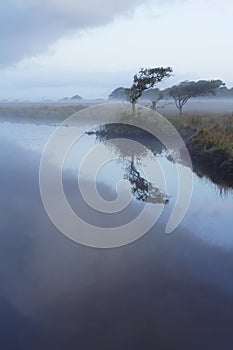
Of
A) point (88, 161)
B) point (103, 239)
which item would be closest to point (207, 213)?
point (103, 239)

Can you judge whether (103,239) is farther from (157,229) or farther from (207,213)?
(207,213)

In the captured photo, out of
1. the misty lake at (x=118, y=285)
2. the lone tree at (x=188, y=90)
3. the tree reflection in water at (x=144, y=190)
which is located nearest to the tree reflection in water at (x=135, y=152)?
the tree reflection in water at (x=144, y=190)

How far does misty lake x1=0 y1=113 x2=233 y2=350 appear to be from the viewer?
13.3 ft

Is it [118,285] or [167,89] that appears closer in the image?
[118,285]

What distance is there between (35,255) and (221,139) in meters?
8.54

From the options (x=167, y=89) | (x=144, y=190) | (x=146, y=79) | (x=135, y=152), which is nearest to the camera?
(x=144, y=190)

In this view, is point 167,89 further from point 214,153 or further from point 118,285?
point 118,285

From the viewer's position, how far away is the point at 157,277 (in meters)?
5.14

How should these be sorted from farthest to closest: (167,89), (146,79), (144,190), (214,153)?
(167,89)
(146,79)
(214,153)
(144,190)

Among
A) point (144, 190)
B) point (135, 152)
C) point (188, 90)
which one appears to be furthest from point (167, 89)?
point (144, 190)

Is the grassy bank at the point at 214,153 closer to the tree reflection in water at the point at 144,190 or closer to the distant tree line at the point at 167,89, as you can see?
the tree reflection in water at the point at 144,190

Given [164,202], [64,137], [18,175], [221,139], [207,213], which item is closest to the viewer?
[207,213]

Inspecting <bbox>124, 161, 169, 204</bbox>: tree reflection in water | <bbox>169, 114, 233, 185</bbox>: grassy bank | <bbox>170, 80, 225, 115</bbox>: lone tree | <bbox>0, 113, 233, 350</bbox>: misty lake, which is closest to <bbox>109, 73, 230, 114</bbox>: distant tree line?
<bbox>170, 80, 225, 115</bbox>: lone tree

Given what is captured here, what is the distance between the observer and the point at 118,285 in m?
4.97
